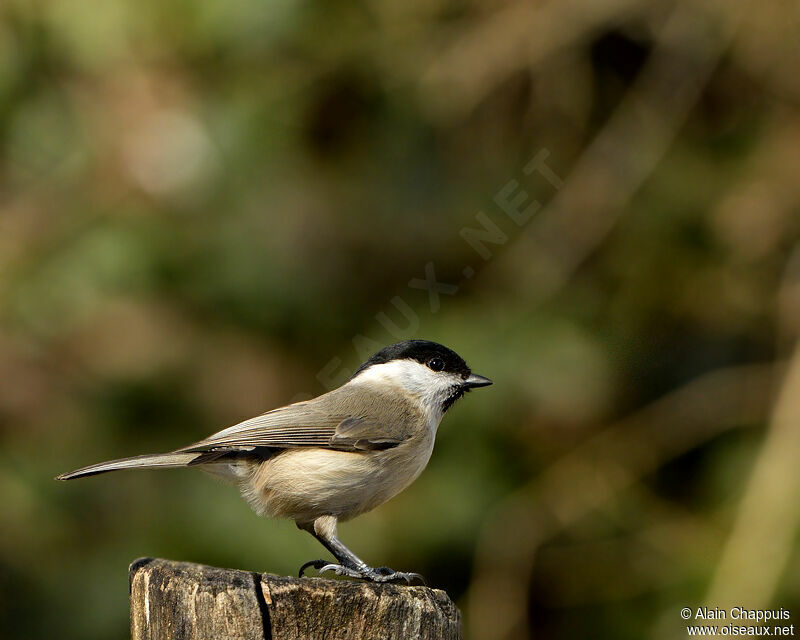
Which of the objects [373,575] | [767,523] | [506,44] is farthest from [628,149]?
[373,575]

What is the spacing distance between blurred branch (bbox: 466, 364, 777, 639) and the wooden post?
224 cm

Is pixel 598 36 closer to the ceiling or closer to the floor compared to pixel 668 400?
closer to the ceiling

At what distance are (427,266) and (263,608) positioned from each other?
113 inches

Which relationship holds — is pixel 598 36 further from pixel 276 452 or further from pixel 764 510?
pixel 276 452

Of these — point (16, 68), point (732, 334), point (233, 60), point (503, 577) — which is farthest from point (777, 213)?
point (16, 68)

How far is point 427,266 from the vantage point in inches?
176

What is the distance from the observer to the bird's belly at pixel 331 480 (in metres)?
2.64

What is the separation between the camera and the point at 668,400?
13.7ft

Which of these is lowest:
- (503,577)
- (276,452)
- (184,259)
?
(503,577)

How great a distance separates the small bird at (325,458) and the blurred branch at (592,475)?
4.29ft

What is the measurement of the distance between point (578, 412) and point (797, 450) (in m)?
0.87

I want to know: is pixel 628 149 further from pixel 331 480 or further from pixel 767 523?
pixel 331 480

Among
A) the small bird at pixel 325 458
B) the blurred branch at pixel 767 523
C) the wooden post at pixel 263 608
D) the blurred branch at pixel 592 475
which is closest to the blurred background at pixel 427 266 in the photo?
the blurred branch at pixel 592 475

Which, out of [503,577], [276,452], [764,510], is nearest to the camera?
[276,452]
